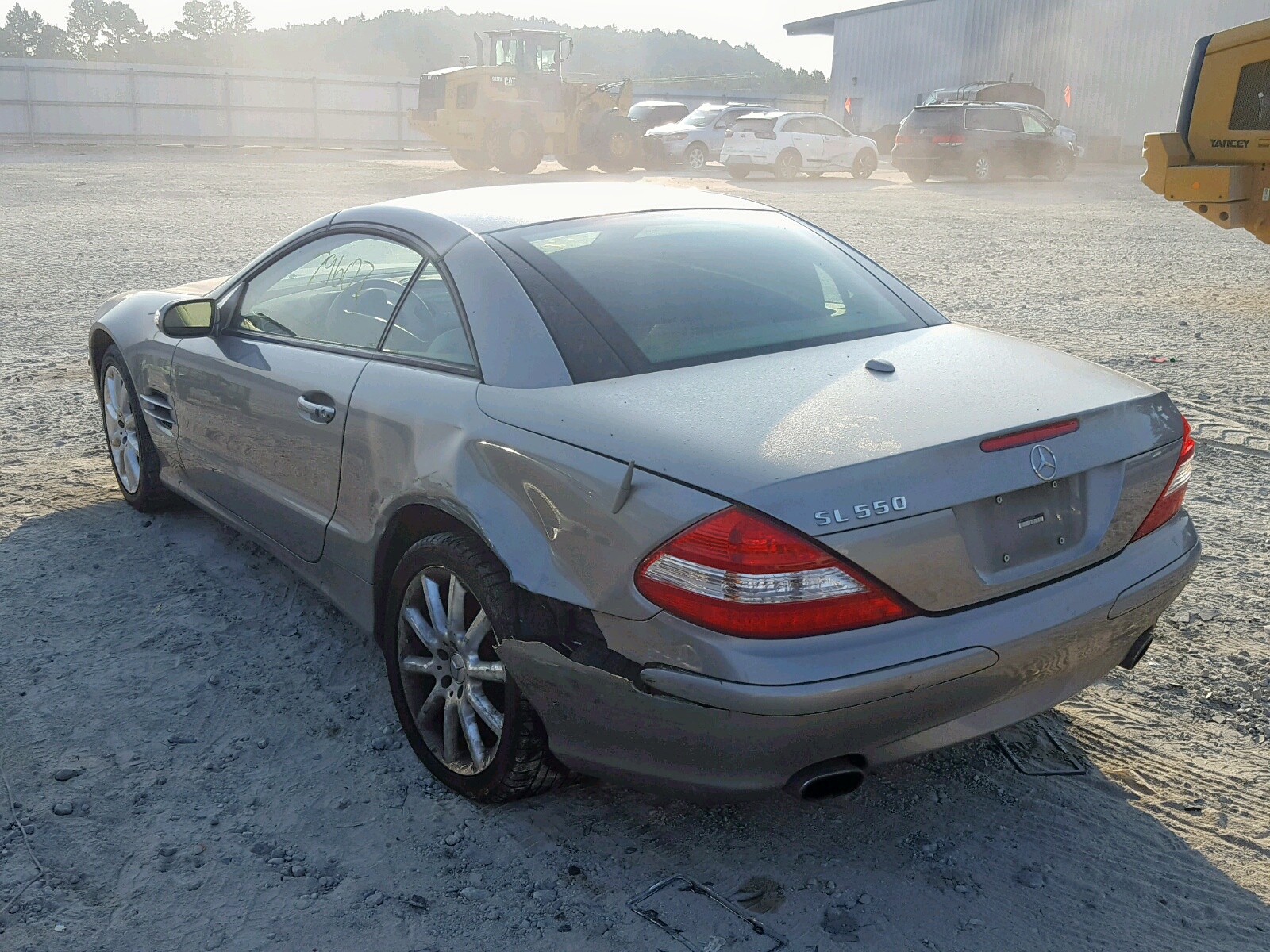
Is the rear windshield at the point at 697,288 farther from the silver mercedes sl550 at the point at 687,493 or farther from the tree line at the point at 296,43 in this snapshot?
the tree line at the point at 296,43

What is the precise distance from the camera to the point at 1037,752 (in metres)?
3.09

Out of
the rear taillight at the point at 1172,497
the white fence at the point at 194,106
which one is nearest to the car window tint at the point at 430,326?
the rear taillight at the point at 1172,497

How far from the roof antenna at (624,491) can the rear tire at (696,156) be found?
92.0 ft

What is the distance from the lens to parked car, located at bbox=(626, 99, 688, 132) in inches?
1281

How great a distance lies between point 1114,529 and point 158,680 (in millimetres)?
2759

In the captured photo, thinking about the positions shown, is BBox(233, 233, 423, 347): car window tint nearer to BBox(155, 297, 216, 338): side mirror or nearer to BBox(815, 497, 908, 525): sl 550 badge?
BBox(155, 297, 216, 338): side mirror

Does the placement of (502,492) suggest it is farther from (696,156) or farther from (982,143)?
(696,156)

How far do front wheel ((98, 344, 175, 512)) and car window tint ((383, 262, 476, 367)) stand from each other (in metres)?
1.94

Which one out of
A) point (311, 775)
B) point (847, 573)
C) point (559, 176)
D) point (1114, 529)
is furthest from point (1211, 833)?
point (559, 176)

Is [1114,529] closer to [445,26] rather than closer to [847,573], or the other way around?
[847,573]

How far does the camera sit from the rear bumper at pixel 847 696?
222 cm

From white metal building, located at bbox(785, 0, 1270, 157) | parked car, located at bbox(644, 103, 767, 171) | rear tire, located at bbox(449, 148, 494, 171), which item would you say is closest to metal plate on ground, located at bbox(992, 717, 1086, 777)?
rear tire, located at bbox(449, 148, 494, 171)

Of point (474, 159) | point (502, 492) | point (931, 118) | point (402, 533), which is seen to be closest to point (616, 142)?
point (474, 159)

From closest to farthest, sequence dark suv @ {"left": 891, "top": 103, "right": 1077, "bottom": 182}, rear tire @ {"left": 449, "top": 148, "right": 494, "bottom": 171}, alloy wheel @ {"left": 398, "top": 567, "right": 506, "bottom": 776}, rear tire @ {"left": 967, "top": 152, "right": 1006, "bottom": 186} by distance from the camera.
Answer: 1. alloy wheel @ {"left": 398, "top": 567, "right": 506, "bottom": 776}
2. dark suv @ {"left": 891, "top": 103, "right": 1077, "bottom": 182}
3. rear tire @ {"left": 967, "top": 152, "right": 1006, "bottom": 186}
4. rear tire @ {"left": 449, "top": 148, "right": 494, "bottom": 171}
